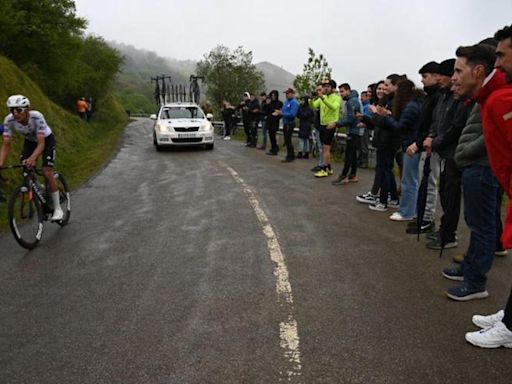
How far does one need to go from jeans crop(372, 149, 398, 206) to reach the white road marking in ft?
6.67

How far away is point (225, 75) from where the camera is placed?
4338cm

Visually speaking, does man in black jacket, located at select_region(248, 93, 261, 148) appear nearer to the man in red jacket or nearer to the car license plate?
the car license plate

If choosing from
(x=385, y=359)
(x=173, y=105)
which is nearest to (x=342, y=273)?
(x=385, y=359)

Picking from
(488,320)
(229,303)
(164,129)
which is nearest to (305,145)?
(164,129)

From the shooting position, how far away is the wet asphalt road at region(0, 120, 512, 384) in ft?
9.92

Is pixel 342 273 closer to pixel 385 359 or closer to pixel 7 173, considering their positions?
pixel 385 359

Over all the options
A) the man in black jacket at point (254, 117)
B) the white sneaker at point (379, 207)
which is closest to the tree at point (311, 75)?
the man in black jacket at point (254, 117)

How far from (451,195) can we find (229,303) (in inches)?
107

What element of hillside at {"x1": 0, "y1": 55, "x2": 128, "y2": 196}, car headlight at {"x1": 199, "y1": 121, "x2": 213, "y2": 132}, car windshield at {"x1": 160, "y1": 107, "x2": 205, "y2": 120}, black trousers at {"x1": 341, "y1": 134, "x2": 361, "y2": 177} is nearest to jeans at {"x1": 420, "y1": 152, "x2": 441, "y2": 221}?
black trousers at {"x1": 341, "y1": 134, "x2": 361, "y2": 177}

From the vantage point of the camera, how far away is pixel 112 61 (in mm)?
44094

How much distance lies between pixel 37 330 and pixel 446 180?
4312 millimetres

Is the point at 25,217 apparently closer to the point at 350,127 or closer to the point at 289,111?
the point at 350,127

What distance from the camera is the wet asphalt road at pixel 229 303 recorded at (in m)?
3.02

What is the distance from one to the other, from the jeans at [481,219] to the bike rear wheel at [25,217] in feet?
16.6
